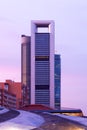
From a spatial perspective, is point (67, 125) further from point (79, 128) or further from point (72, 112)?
point (72, 112)

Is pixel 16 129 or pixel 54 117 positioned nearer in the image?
pixel 16 129

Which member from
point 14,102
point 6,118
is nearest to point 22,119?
point 6,118

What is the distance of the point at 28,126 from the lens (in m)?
36.4

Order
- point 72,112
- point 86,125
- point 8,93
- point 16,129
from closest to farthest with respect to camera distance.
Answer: point 16,129 < point 86,125 < point 72,112 < point 8,93

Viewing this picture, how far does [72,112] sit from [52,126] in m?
61.7

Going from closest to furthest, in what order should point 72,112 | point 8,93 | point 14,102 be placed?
1. point 72,112
2. point 8,93
3. point 14,102

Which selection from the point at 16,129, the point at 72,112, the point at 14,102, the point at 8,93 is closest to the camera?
the point at 16,129

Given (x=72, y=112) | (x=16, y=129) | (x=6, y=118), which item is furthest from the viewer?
(x=72, y=112)

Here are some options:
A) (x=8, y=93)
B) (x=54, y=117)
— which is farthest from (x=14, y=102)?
(x=54, y=117)

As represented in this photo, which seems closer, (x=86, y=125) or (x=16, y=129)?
(x=16, y=129)

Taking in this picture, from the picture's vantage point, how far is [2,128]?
35.3 m

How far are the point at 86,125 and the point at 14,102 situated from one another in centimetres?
15715

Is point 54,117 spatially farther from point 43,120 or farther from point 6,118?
point 6,118

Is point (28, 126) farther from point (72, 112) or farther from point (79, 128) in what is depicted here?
point (72, 112)
